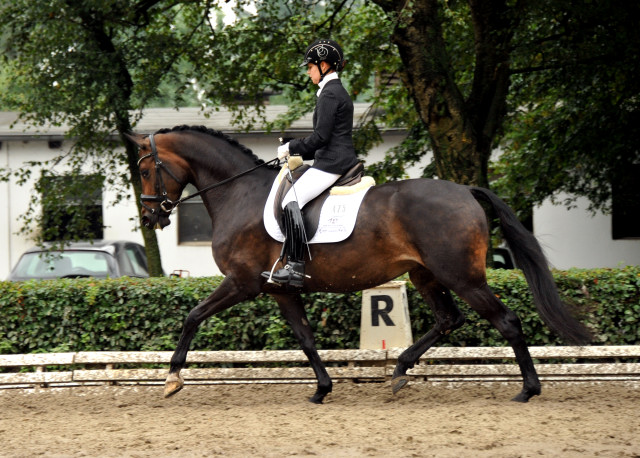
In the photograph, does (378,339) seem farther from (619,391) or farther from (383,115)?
(383,115)

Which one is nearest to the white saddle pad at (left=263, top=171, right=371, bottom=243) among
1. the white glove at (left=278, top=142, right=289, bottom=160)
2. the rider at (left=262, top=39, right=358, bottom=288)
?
the rider at (left=262, top=39, right=358, bottom=288)

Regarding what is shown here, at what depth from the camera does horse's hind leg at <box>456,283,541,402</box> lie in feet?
23.7

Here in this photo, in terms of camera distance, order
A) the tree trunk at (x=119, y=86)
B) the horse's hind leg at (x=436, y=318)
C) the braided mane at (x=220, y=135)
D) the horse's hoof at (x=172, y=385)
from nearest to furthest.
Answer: the horse's hoof at (x=172, y=385) → the horse's hind leg at (x=436, y=318) → the braided mane at (x=220, y=135) → the tree trunk at (x=119, y=86)

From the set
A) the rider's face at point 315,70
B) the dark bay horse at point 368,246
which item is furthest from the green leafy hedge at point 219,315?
the rider's face at point 315,70

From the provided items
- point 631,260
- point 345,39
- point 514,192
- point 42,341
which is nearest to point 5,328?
point 42,341

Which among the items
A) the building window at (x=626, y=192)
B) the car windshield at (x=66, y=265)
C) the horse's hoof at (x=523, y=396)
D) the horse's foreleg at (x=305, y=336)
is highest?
the building window at (x=626, y=192)

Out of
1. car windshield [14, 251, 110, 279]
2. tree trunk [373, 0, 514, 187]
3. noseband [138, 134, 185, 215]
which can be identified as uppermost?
tree trunk [373, 0, 514, 187]

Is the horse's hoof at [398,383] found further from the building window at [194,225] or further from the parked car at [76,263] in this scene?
the building window at [194,225]

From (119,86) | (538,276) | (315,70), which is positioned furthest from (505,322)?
(119,86)

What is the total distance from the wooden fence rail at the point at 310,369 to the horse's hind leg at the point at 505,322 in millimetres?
914

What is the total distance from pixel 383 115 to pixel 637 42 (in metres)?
5.44

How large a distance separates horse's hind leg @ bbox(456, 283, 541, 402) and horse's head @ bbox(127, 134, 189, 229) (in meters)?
2.86

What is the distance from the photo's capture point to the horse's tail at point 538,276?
739 cm

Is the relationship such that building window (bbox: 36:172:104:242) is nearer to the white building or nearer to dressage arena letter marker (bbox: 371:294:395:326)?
the white building
